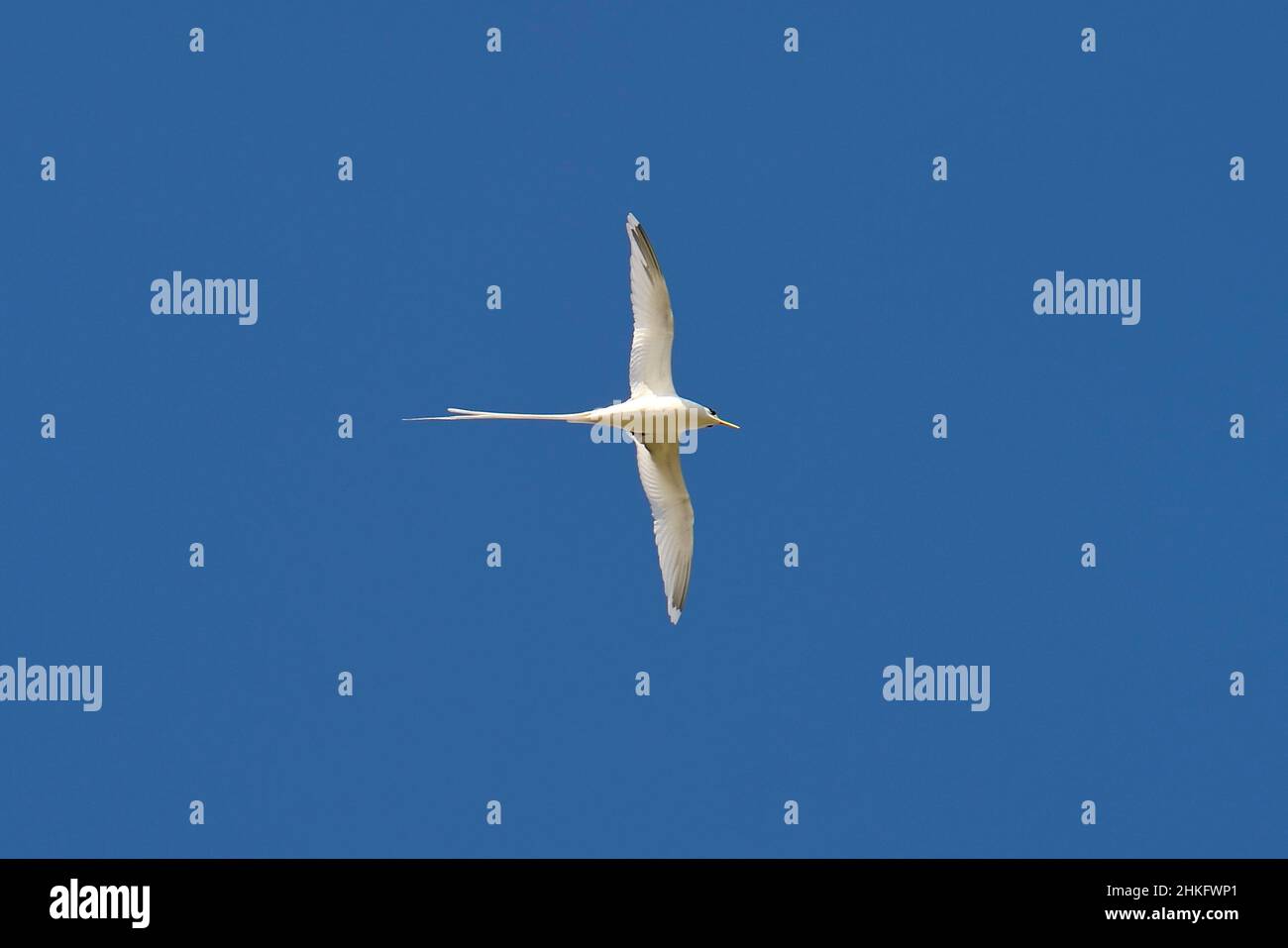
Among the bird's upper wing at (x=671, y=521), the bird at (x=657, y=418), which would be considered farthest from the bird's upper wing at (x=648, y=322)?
the bird's upper wing at (x=671, y=521)

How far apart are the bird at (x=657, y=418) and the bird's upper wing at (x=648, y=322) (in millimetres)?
12

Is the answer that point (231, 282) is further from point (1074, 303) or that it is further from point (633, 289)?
point (1074, 303)

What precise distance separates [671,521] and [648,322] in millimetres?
3546

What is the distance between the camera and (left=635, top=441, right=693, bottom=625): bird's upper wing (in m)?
29.9

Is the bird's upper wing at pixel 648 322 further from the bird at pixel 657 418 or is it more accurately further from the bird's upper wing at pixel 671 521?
the bird's upper wing at pixel 671 521

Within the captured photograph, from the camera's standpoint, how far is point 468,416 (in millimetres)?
26734

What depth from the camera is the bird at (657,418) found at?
90.9 ft

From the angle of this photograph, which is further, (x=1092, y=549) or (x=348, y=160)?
(x=1092, y=549)

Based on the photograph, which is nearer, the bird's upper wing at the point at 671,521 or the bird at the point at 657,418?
the bird at the point at 657,418

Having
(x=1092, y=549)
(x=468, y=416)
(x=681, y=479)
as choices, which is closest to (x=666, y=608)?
(x=681, y=479)

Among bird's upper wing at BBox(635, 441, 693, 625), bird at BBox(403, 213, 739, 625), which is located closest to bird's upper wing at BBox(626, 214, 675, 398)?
bird at BBox(403, 213, 739, 625)

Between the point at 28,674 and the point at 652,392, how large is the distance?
468 inches

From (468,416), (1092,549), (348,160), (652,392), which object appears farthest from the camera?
(1092,549)
